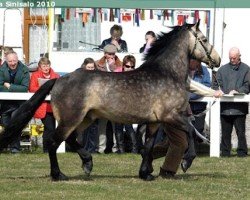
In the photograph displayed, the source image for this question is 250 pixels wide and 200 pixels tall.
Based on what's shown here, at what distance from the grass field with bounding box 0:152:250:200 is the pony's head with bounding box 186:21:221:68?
163 cm

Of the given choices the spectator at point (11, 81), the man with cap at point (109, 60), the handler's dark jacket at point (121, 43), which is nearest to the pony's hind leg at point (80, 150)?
the spectator at point (11, 81)

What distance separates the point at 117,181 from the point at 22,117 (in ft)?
4.91

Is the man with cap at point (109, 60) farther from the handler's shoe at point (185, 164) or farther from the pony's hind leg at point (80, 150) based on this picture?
the pony's hind leg at point (80, 150)

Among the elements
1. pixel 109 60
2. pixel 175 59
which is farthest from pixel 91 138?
pixel 175 59

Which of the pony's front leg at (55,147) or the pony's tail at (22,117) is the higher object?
the pony's tail at (22,117)

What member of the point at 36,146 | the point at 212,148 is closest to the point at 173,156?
the point at 212,148

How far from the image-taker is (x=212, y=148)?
16438 mm

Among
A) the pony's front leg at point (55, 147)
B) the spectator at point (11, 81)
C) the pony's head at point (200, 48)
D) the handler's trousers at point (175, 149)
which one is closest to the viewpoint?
the pony's front leg at point (55, 147)

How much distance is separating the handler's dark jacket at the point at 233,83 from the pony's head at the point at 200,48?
372 cm

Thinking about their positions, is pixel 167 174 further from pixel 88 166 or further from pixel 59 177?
pixel 59 177

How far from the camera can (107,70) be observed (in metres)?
17.1

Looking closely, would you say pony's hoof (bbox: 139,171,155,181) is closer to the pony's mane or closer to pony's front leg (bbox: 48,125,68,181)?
pony's front leg (bbox: 48,125,68,181)

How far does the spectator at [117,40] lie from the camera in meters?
18.4

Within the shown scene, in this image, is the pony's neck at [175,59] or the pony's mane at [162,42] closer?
the pony's neck at [175,59]
